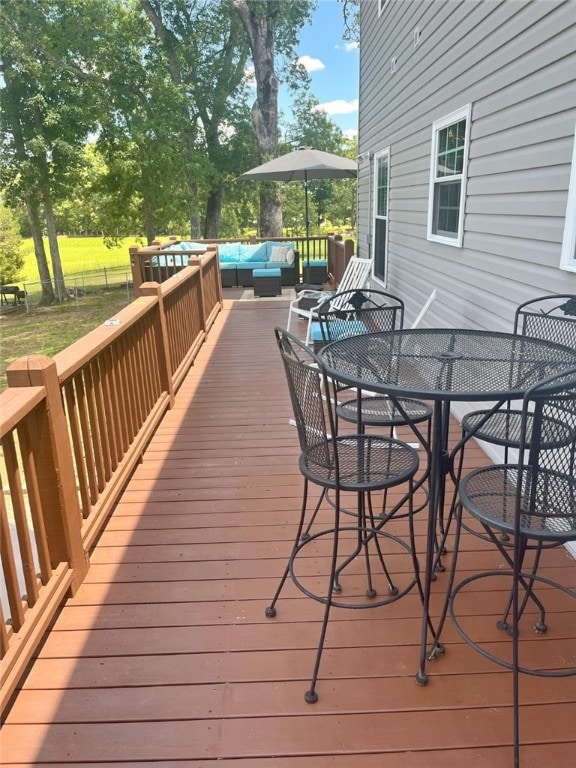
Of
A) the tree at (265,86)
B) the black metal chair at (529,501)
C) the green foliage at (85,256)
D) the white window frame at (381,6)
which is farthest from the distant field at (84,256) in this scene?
the black metal chair at (529,501)

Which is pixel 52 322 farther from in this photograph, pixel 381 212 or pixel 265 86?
pixel 381 212

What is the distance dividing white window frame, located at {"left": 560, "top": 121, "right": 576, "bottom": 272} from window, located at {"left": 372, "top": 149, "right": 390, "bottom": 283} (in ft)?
14.7

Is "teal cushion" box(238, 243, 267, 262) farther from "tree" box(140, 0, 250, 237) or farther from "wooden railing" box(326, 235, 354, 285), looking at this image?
"tree" box(140, 0, 250, 237)

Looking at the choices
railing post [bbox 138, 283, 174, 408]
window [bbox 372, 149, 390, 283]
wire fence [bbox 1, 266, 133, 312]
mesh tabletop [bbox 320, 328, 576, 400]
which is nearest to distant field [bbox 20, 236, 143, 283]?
wire fence [bbox 1, 266, 133, 312]

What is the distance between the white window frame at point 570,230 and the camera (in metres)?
2.43

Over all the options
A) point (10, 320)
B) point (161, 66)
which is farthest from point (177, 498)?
point (161, 66)

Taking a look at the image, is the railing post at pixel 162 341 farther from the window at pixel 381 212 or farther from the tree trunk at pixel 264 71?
the tree trunk at pixel 264 71

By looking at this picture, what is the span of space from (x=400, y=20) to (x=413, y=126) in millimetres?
1243

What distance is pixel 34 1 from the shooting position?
15.7m

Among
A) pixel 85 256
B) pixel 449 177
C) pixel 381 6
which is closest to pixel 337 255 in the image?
pixel 381 6

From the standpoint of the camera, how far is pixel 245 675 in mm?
1797

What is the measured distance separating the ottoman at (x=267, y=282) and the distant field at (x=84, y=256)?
54.9 feet

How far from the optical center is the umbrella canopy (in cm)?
807

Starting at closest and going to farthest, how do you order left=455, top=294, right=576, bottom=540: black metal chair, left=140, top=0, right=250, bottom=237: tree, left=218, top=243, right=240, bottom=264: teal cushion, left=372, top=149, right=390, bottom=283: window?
left=455, top=294, right=576, bottom=540: black metal chair
left=372, top=149, right=390, bottom=283: window
left=218, top=243, right=240, bottom=264: teal cushion
left=140, top=0, right=250, bottom=237: tree
